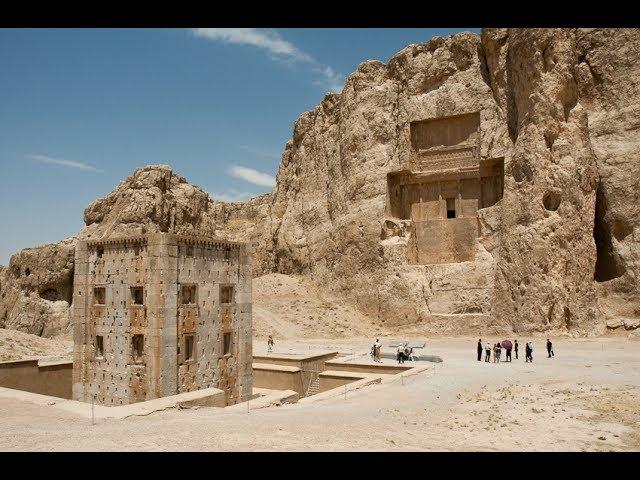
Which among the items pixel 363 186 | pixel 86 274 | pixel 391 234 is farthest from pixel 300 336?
pixel 86 274

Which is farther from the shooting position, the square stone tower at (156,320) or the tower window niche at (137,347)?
the tower window niche at (137,347)

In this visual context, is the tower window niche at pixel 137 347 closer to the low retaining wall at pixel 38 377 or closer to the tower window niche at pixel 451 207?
the low retaining wall at pixel 38 377

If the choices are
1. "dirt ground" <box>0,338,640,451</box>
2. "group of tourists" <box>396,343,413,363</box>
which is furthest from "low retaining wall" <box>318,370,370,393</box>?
"group of tourists" <box>396,343,413,363</box>

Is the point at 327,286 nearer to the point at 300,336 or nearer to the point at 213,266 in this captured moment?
the point at 300,336

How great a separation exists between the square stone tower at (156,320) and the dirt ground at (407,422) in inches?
151

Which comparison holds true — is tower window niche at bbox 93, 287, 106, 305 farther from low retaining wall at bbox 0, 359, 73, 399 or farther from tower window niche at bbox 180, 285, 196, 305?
low retaining wall at bbox 0, 359, 73, 399

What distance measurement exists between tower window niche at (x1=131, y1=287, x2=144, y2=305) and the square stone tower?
4cm

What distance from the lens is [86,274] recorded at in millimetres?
20438

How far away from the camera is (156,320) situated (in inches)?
728

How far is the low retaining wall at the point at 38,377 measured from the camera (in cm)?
2292

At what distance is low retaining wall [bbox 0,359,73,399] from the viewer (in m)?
22.9

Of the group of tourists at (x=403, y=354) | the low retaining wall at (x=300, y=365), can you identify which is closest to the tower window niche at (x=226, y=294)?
the low retaining wall at (x=300, y=365)

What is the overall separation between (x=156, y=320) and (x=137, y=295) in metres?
1.42

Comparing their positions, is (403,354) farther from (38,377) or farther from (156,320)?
(38,377)
